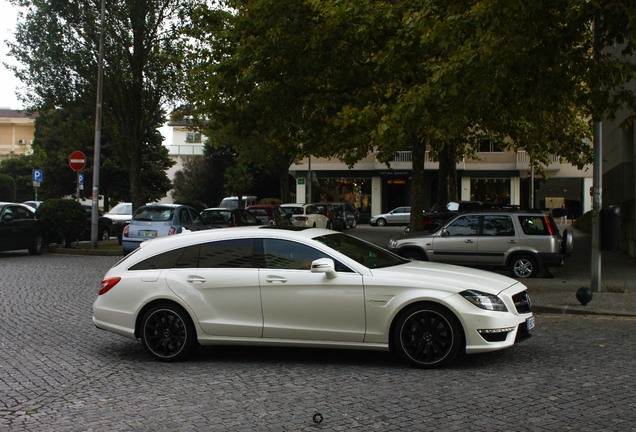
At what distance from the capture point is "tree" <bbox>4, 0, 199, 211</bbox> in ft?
77.4

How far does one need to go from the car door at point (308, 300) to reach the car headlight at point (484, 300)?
1048 millimetres

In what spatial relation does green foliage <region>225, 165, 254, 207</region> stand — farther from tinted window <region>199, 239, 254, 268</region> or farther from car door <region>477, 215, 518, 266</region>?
tinted window <region>199, 239, 254, 268</region>

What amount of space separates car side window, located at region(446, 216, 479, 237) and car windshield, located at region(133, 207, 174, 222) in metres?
7.60

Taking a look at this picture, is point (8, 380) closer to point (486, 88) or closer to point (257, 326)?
point (257, 326)

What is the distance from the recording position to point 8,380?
671cm

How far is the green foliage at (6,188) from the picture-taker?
5900 centimetres

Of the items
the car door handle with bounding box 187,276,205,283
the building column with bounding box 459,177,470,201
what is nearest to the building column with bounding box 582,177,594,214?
the building column with bounding box 459,177,470,201

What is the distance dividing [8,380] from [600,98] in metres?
10.3

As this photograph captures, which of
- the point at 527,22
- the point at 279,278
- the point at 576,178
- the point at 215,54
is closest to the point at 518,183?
the point at 576,178

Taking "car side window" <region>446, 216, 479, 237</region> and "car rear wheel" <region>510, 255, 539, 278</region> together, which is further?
"car side window" <region>446, 216, 479, 237</region>

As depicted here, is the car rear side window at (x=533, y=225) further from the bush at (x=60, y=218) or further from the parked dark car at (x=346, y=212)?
the parked dark car at (x=346, y=212)

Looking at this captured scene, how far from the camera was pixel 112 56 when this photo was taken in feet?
78.7

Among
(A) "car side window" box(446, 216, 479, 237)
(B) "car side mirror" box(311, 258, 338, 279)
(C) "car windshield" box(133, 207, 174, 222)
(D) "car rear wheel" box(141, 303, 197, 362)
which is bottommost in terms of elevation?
(D) "car rear wheel" box(141, 303, 197, 362)

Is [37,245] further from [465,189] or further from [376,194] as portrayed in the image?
[465,189]
